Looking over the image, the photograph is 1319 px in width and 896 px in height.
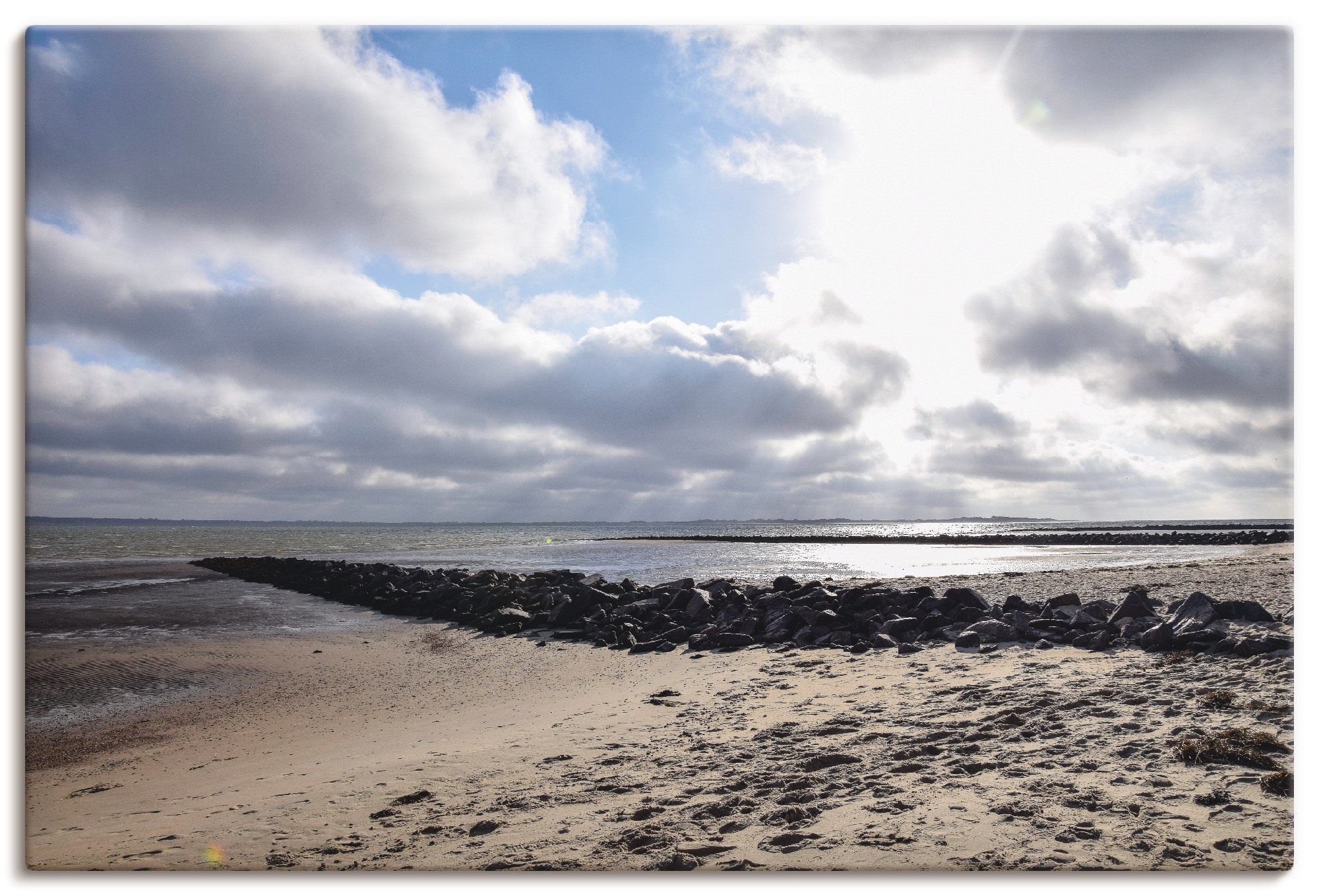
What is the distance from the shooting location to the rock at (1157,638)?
770cm

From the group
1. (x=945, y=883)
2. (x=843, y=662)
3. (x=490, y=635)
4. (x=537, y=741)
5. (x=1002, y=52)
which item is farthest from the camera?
(x=490, y=635)

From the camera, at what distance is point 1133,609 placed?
930 centimetres

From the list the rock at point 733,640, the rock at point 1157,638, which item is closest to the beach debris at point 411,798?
the rock at point 733,640

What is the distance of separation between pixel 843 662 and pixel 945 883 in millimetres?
5215

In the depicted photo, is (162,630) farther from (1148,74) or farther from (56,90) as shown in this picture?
(1148,74)

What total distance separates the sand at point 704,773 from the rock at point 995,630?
0.74 m

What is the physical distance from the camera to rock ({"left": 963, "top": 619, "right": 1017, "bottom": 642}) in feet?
30.3

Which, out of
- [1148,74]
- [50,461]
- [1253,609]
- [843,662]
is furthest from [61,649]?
[1253,609]

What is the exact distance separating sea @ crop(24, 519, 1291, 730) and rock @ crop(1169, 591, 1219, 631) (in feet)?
5.73

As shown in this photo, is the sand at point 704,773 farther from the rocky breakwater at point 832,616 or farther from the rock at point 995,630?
the rock at point 995,630

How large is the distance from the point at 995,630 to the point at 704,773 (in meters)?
6.20

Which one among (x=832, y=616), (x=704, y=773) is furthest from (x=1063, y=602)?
(x=704, y=773)

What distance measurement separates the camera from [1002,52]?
5.79 meters

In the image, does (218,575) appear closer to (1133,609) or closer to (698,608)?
(698,608)
